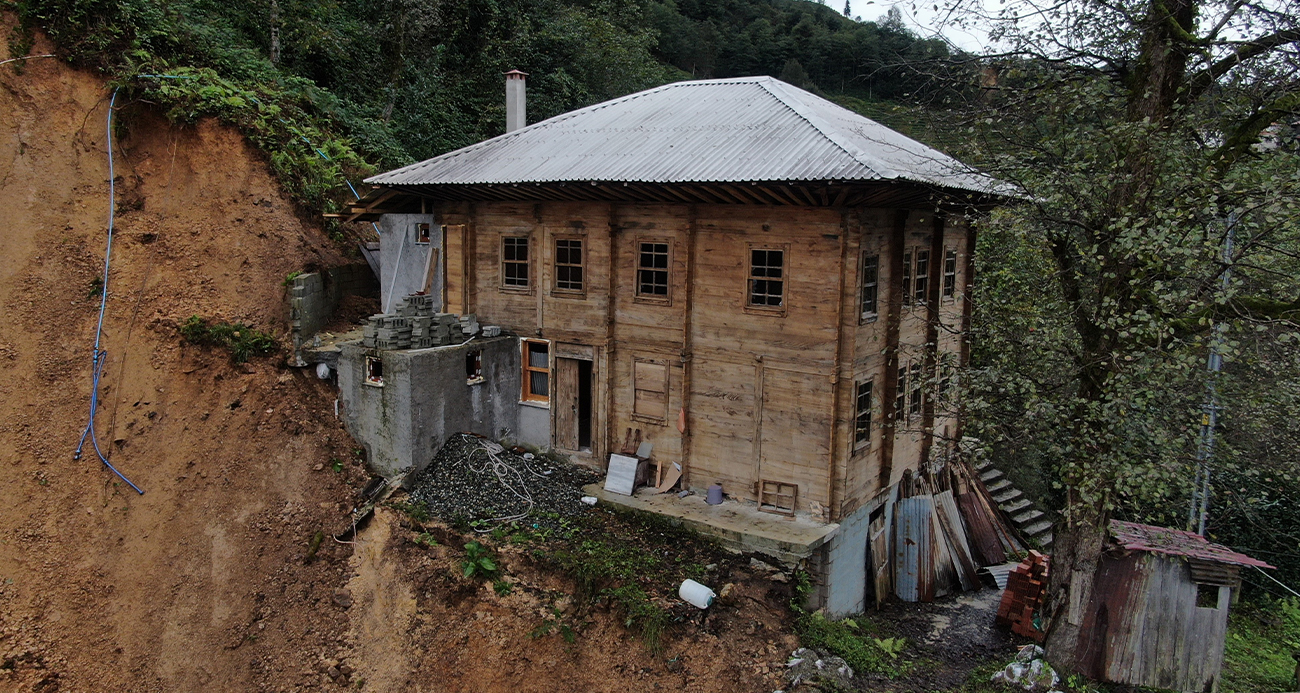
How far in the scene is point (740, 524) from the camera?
13664 mm

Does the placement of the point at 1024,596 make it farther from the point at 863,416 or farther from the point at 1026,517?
the point at 1026,517

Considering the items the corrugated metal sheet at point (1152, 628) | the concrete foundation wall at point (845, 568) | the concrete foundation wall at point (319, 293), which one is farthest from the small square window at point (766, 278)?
the concrete foundation wall at point (319, 293)

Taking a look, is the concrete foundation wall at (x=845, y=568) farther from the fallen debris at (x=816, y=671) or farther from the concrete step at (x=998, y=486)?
the concrete step at (x=998, y=486)

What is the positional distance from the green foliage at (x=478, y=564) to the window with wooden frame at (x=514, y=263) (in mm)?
5827

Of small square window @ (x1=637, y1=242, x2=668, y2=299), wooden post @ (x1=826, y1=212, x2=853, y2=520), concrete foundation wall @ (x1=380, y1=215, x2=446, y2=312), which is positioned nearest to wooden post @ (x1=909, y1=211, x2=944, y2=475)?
wooden post @ (x1=826, y1=212, x2=853, y2=520)

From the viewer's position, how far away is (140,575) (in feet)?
45.1

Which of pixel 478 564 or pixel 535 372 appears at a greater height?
pixel 535 372

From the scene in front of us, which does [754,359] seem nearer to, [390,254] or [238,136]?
[390,254]

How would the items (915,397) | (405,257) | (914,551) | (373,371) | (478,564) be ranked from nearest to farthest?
(478,564)
(373,371)
(914,551)
(915,397)
(405,257)

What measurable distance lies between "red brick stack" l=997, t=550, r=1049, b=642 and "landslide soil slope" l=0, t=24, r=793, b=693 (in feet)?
15.8

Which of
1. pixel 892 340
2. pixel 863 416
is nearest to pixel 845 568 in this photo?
pixel 863 416

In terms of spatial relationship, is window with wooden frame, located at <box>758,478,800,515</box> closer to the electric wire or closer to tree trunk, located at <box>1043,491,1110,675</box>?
tree trunk, located at <box>1043,491,1110,675</box>

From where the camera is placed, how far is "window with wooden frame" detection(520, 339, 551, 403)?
665 inches

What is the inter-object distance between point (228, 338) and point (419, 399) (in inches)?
195
